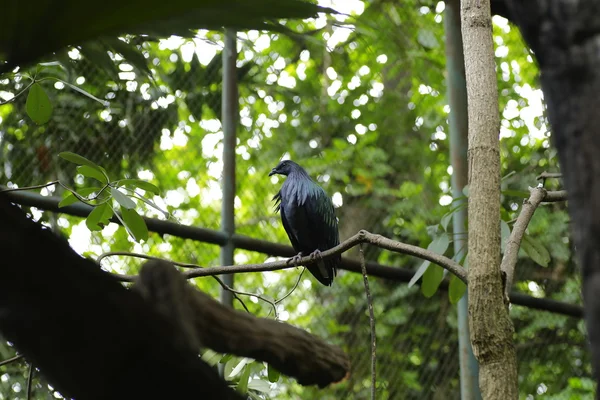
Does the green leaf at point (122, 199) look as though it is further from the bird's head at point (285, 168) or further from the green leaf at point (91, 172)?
the bird's head at point (285, 168)

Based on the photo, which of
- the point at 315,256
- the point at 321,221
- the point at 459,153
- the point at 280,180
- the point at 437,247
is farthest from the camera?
the point at 280,180

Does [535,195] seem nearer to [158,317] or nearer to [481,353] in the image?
[481,353]

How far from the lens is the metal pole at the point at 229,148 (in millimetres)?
2896

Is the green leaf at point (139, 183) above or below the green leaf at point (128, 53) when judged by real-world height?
above

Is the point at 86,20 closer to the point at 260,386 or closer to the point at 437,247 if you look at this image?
the point at 260,386

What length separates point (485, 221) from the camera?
1.60 metres

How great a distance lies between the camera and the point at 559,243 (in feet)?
12.6

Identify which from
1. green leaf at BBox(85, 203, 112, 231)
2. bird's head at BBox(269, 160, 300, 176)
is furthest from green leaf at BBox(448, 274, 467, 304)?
bird's head at BBox(269, 160, 300, 176)

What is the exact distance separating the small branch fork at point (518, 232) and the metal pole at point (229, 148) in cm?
135

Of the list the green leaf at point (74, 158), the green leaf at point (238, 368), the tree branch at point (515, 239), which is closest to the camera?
the tree branch at point (515, 239)

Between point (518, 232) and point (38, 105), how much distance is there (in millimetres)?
1262

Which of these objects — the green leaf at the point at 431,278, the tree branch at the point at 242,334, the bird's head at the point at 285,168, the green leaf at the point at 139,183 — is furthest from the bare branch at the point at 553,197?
the bird's head at the point at 285,168

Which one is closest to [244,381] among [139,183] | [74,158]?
[139,183]

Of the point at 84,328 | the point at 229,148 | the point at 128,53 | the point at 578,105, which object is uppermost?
the point at 229,148
